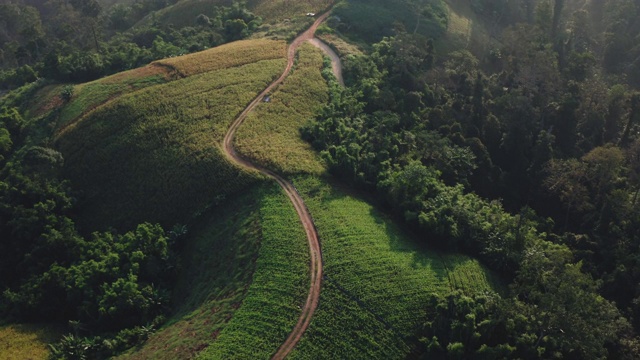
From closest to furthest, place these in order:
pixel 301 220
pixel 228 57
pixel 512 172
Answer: pixel 301 220, pixel 512 172, pixel 228 57

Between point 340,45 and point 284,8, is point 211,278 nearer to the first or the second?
point 340,45

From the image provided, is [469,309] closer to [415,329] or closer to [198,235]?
[415,329]

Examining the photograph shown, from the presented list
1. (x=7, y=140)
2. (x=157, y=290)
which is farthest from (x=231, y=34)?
(x=157, y=290)

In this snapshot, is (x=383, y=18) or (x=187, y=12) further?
(x=187, y=12)

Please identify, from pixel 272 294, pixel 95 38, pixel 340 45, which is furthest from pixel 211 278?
pixel 95 38

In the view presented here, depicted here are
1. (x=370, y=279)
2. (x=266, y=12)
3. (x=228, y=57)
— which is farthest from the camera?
(x=266, y=12)

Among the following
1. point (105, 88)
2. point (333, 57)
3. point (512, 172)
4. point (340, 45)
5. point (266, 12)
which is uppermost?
point (266, 12)
